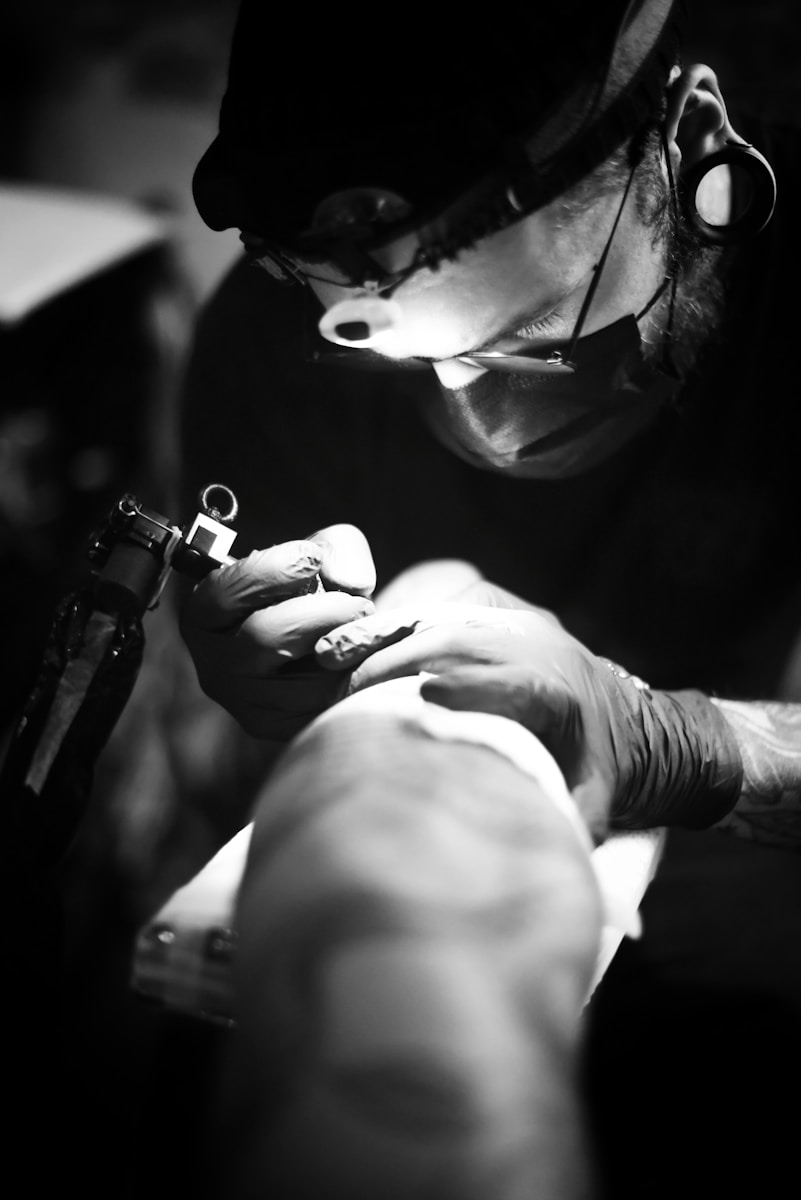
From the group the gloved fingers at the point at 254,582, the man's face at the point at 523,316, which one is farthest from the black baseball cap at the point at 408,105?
the gloved fingers at the point at 254,582

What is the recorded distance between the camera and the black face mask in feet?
2.83

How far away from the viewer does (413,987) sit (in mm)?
457

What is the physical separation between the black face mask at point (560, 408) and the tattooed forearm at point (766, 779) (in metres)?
0.31

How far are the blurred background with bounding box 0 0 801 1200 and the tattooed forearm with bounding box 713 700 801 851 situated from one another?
20.6 inches

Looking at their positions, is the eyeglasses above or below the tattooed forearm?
above

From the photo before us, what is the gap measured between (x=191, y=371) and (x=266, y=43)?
0.46 m

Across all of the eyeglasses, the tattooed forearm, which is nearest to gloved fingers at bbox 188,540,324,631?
the eyeglasses

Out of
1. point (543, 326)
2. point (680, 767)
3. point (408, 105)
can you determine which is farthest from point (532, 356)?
point (680, 767)

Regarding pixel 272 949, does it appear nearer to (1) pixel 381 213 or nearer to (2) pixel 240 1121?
(2) pixel 240 1121

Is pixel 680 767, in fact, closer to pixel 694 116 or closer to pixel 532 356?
pixel 532 356

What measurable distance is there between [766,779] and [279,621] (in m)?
0.51

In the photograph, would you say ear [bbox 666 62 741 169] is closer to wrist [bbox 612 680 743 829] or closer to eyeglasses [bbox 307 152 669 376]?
eyeglasses [bbox 307 152 669 376]

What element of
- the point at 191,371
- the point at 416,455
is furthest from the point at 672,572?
the point at 191,371

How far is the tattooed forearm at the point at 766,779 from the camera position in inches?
34.4
